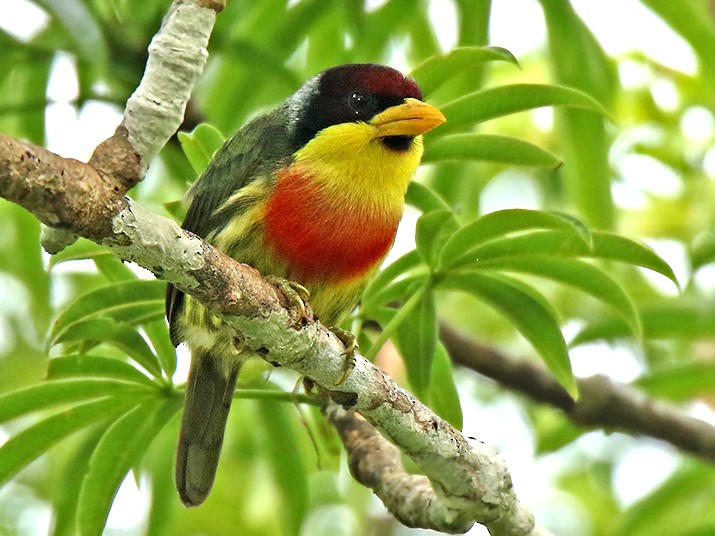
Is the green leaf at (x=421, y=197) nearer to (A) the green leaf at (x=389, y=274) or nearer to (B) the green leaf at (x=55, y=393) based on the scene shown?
(A) the green leaf at (x=389, y=274)

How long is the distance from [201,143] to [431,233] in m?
0.71

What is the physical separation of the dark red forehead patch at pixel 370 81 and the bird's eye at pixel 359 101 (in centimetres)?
2

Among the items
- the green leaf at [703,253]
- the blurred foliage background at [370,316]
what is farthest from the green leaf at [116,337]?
the green leaf at [703,253]

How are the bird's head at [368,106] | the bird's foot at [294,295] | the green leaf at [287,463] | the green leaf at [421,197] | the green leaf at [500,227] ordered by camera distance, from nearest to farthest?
1. the bird's foot at [294,295]
2. the green leaf at [500,227]
3. the bird's head at [368,106]
4. the green leaf at [421,197]
5. the green leaf at [287,463]

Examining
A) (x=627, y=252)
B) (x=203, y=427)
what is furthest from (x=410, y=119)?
(x=203, y=427)

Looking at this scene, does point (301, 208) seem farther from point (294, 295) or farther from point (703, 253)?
point (703, 253)

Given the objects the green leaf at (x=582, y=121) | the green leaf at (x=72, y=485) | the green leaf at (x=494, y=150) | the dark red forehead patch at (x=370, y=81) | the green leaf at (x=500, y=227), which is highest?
the green leaf at (x=582, y=121)

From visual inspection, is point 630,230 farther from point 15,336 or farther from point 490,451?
point 15,336

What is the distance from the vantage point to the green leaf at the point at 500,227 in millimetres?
2641

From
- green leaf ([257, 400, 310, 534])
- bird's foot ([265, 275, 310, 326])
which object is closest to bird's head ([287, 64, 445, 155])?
bird's foot ([265, 275, 310, 326])

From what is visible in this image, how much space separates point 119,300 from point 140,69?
1.42 meters

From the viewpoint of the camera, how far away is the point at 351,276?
2.94 metres

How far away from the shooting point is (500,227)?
2.73 m

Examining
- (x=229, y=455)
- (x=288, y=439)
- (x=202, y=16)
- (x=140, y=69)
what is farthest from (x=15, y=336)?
(x=202, y=16)
